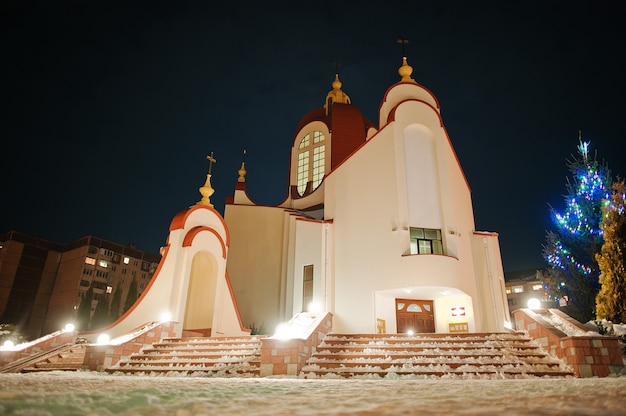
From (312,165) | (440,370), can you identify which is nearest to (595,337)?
(440,370)

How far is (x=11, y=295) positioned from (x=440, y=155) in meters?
46.8

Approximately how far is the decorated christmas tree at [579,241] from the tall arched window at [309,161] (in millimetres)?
11434

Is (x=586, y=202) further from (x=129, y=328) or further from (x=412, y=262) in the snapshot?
(x=129, y=328)

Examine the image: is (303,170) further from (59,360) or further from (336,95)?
(59,360)

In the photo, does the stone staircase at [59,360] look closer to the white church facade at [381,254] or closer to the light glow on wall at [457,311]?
the white church facade at [381,254]

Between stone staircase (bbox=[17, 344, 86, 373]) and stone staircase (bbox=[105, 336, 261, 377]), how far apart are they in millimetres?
1364

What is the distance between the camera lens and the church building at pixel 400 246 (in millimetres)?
12727

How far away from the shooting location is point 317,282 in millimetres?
13867

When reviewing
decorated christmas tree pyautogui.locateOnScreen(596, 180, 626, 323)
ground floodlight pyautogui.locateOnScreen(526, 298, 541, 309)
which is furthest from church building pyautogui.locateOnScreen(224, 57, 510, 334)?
decorated christmas tree pyautogui.locateOnScreen(596, 180, 626, 323)

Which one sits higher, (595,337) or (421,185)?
(421,185)

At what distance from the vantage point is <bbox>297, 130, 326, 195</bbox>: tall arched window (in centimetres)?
2150

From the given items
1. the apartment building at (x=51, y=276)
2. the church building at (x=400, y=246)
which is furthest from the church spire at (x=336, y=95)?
the apartment building at (x=51, y=276)

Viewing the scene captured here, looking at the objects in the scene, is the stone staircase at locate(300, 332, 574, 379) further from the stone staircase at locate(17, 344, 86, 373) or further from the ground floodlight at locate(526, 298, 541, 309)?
the stone staircase at locate(17, 344, 86, 373)

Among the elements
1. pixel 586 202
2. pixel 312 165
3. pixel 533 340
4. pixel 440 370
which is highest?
pixel 312 165
